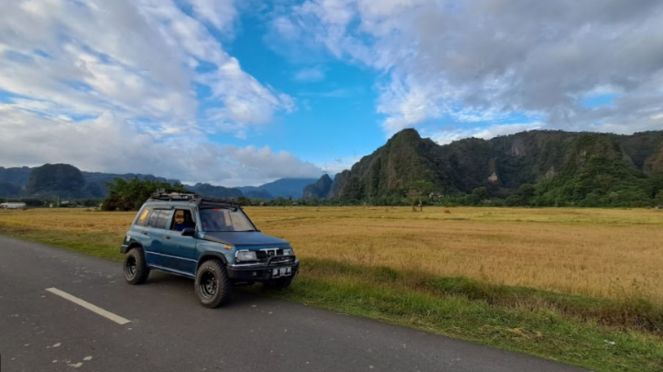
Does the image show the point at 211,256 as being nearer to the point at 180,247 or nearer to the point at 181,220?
the point at 180,247

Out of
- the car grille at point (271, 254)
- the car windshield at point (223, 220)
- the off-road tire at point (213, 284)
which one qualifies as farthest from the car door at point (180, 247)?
the car grille at point (271, 254)

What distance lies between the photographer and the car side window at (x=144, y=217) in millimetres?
8288

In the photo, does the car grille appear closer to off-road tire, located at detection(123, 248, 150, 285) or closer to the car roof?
the car roof

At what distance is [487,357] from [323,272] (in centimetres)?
571

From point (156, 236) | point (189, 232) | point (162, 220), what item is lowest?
point (156, 236)

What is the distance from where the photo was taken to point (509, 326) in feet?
17.8

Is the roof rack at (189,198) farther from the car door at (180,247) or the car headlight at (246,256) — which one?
the car headlight at (246,256)

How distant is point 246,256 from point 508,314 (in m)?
4.59

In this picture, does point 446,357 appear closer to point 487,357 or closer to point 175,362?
point 487,357

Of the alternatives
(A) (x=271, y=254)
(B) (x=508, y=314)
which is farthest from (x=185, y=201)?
(B) (x=508, y=314)

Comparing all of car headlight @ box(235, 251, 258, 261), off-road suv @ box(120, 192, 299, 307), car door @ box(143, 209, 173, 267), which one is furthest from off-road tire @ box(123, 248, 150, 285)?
car headlight @ box(235, 251, 258, 261)

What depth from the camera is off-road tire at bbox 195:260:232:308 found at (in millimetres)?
6035

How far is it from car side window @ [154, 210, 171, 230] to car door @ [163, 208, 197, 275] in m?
0.19

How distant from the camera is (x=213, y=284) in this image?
6395 mm
